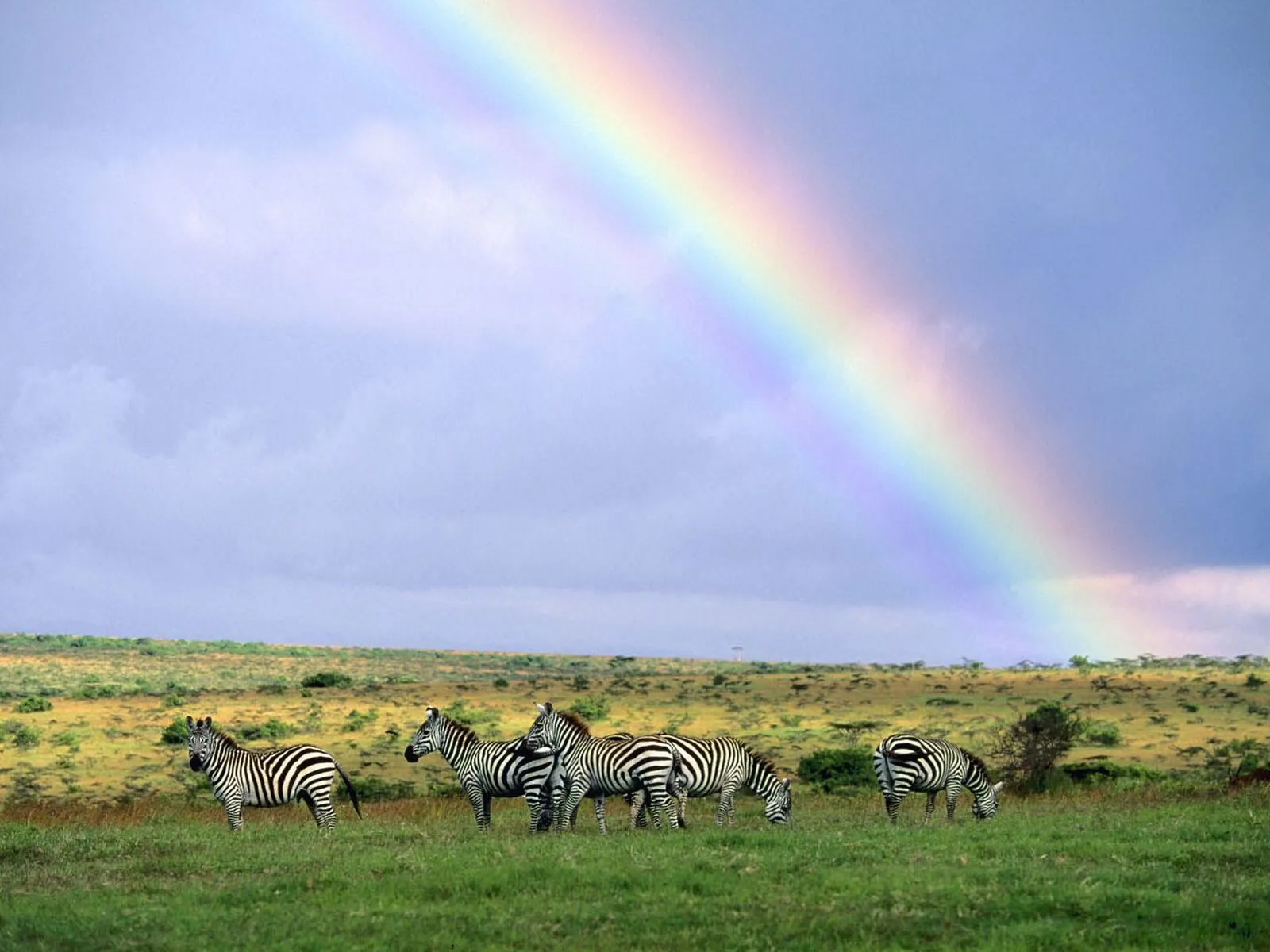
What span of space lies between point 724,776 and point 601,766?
313cm

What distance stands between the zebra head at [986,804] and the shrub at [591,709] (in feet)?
117

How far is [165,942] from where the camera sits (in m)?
16.2

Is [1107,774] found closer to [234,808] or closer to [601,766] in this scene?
[601,766]

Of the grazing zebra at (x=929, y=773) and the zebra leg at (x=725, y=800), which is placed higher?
the grazing zebra at (x=929, y=773)

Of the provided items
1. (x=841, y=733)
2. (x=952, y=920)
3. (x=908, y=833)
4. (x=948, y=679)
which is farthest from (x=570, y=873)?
(x=948, y=679)

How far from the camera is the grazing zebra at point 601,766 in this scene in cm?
2834

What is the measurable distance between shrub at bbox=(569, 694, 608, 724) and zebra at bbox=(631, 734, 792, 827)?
3511 cm

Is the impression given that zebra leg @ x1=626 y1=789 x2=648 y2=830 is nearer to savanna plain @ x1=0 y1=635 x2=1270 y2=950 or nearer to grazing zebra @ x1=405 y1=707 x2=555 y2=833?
savanna plain @ x1=0 y1=635 x2=1270 y2=950

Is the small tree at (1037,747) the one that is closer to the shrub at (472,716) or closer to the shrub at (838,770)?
the shrub at (838,770)

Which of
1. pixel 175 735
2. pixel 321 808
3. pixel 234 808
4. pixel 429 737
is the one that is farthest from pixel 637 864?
pixel 175 735

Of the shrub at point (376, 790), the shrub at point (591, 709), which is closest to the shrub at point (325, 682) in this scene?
the shrub at point (591, 709)

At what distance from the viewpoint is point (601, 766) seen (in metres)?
28.7

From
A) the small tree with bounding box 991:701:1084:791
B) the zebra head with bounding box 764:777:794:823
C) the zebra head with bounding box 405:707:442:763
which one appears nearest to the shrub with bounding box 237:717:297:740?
the zebra head with bounding box 405:707:442:763

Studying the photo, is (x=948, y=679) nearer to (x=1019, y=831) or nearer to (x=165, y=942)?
(x=1019, y=831)
